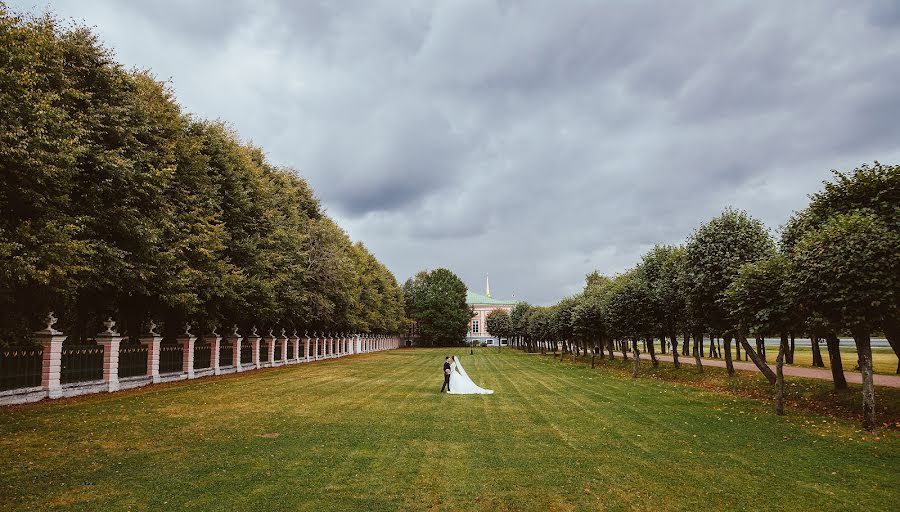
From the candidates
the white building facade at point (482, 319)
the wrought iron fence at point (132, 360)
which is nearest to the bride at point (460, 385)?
the wrought iron fence at point (132, 360)

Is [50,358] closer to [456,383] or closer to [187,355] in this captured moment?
[187,355]

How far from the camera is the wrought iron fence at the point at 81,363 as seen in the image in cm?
2319

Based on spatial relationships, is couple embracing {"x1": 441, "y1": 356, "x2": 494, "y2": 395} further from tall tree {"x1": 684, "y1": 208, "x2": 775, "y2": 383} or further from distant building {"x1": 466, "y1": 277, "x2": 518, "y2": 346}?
distant building {"x1": 466, "y1": 277, "x2": 518, "y2": 346}

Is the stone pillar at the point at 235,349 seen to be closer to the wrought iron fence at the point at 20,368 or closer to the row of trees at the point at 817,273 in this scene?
the wrought iron fence at the point at 20,368

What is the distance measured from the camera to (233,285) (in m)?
36.4

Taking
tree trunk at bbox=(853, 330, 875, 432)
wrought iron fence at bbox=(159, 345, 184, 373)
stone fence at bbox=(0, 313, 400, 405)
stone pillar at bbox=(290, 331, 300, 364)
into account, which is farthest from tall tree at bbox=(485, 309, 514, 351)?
tree trunk at bbox=(853, 330, 875, 432)

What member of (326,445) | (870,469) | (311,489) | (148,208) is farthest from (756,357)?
(148,208)

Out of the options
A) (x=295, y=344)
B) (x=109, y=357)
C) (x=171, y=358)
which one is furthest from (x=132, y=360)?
(x=295, y=344)

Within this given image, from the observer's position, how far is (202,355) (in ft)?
120

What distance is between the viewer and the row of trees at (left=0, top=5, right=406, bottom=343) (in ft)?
60.3

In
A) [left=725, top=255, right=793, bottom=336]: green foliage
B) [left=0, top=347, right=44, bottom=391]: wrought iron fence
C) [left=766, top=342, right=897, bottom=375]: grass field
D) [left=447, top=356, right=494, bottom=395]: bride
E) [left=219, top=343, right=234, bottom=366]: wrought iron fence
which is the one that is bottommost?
[left=766, top=342, right=897, bottom=375]: grass field

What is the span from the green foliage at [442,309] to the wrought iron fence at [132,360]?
10420 cm

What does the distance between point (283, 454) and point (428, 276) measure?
130 m

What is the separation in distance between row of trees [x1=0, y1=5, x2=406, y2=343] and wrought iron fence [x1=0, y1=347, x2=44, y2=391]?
2272 millimetres
